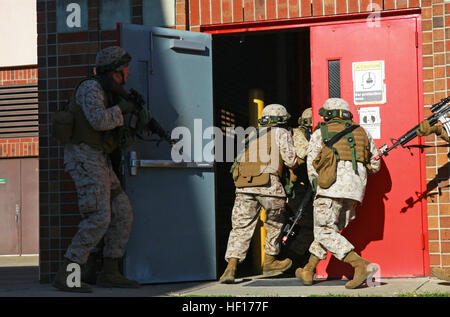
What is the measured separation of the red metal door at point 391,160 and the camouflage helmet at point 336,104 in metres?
0.47

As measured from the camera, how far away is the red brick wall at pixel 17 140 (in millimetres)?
15719

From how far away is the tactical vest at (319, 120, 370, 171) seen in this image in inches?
279

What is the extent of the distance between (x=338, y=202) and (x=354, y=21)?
6.21 feet

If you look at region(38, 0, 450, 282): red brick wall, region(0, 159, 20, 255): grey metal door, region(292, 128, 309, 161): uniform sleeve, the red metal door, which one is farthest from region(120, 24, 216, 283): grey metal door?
region(0, 159, 20, 255): grey metal door

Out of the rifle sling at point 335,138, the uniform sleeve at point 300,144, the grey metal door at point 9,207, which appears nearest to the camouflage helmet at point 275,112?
the uniform sleeve at point 300,144

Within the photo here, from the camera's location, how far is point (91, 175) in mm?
6770

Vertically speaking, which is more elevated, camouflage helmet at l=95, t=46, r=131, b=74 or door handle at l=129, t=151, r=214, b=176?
camouflage helmet at l=95, t=46, r=131, b=74

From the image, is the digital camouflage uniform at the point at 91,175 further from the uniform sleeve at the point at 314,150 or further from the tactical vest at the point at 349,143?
the tactical vest at the point at 349,143

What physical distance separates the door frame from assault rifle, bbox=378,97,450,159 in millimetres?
491

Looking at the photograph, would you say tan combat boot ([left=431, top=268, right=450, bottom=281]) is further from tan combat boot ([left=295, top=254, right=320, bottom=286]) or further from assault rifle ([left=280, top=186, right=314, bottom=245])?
assault rifle ([left=280, top=186, right=314, bottom=245])

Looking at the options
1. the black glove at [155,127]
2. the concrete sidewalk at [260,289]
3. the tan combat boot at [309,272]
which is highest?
the black glove at [155,127]
